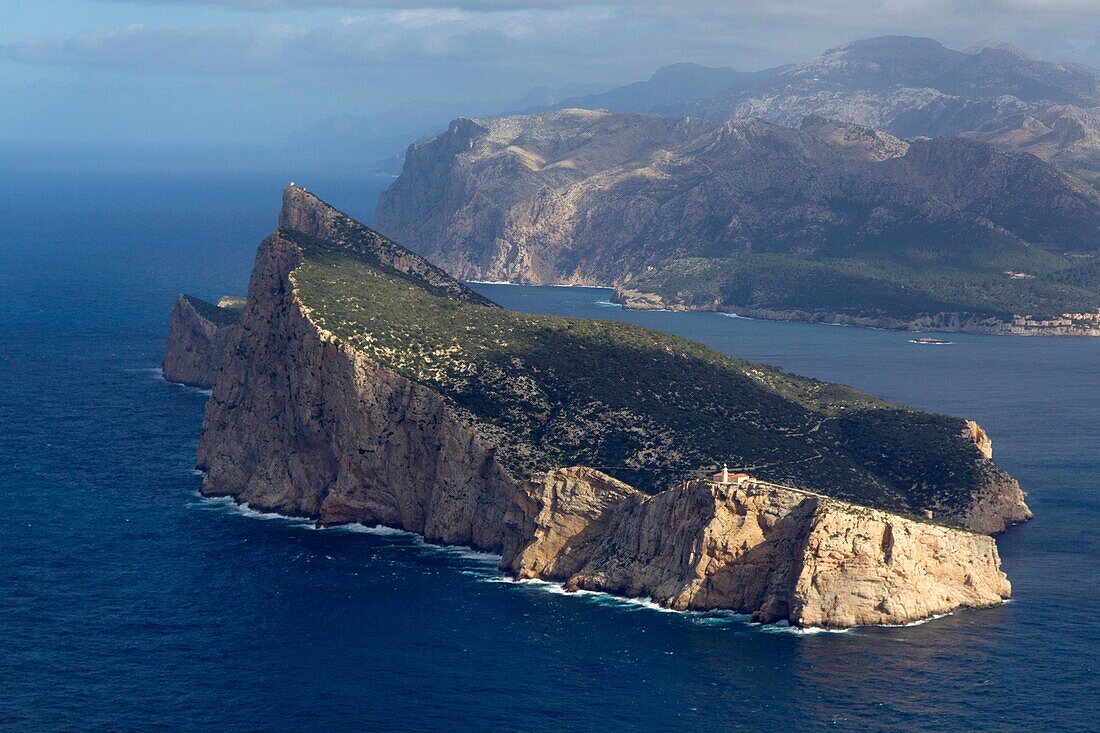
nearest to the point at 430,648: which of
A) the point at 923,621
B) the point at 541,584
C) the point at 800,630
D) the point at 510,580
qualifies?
the point at 510,580

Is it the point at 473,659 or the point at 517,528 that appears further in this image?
the point at 517,528

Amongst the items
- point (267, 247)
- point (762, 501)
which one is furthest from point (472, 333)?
point (762, 501)

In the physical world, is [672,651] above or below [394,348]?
below

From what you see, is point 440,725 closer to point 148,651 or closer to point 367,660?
point 367,660

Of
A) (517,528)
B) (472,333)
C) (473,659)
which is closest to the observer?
(473,659)

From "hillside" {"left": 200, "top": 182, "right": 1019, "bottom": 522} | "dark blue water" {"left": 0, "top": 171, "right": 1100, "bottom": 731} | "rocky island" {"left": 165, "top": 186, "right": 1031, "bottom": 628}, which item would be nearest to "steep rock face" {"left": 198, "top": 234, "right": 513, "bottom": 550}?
"rocky island" {"left": 165, "top": 186, "right": 1031, "bottom": 628}

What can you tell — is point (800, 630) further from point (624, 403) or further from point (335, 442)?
point (335, 442)
